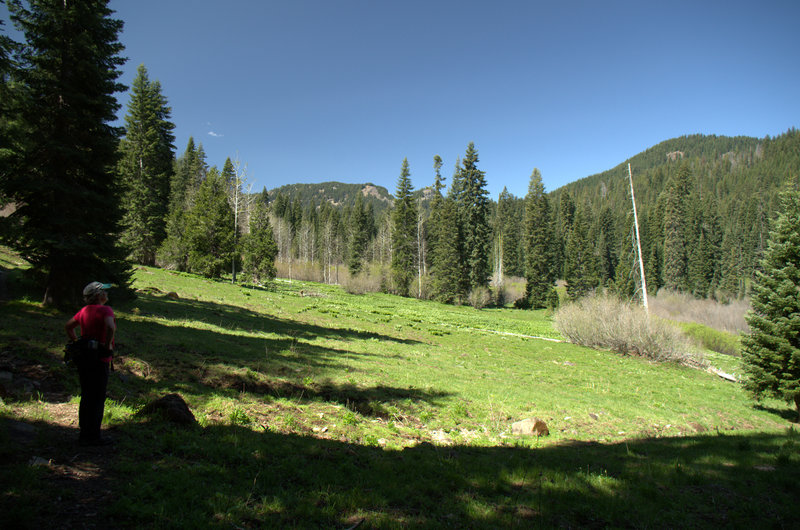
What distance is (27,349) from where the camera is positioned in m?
7.14

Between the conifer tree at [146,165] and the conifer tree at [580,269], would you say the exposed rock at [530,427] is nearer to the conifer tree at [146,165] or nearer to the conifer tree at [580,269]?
the conifer tree at [146,165]

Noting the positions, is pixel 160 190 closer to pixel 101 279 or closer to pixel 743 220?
pixel 101 279

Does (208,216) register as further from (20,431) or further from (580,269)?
(580,269)

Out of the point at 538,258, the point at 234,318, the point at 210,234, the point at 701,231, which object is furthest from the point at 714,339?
the point at 701,231

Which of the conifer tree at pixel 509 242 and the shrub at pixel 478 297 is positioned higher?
the conifer tree at pixel 509 242

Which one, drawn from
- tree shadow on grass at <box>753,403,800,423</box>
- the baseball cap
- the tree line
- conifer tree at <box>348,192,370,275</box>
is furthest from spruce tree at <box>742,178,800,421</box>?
conifer tree at <box>348,192,370,275</box>

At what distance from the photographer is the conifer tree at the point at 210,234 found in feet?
112

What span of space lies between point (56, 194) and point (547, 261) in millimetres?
60593

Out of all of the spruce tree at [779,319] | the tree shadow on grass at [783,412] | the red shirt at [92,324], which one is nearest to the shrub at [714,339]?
the tree shadow on grass at [783,412]

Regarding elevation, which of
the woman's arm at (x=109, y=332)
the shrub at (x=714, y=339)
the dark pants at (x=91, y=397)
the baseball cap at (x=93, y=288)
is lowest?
the shrub at (x=714, y=339)

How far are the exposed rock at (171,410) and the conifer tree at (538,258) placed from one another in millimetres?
59373

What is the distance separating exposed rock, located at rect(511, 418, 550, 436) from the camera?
8820 millimetres

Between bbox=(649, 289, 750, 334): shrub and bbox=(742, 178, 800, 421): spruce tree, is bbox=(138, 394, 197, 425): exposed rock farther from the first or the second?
bbox=(649, 289, 750, 334): shrub

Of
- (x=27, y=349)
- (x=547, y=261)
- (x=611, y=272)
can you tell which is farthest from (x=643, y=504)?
(x=611, y=272)
